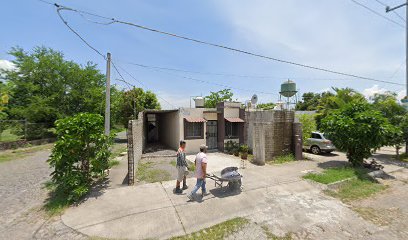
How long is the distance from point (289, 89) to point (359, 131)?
7.18 meters

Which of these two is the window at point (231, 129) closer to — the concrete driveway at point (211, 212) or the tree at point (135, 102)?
the concrete driveway at point (211, 212)

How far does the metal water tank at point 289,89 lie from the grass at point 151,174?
38.6ft

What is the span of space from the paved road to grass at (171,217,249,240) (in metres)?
2.36

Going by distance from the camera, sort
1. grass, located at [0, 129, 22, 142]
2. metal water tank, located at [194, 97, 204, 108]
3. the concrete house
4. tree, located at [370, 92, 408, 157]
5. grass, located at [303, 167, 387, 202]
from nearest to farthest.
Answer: grass, located at [303, 167, 387, 202] → tree, located at [370, 92, 408, 157] → the concrete house → grass, located at [0, 129, 22, 142] → metal water tank, located at [194, 97, 204, 108]

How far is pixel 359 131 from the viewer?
343 inches

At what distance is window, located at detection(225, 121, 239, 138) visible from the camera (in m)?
13.4

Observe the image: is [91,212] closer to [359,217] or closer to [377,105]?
[359,217]

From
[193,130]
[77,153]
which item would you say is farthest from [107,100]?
[193,130]

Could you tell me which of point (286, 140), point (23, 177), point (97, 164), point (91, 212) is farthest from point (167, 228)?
point (286, 140)

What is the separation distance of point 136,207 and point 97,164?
202 cm

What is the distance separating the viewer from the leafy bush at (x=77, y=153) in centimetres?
537

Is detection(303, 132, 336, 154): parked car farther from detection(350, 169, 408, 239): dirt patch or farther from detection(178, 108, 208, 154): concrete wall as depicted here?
detection(178, 108, 208, 154): concrete wall

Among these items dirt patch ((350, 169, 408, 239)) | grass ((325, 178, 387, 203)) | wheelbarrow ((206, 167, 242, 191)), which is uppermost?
wheelbarrow ((206, 167, 242, 191))

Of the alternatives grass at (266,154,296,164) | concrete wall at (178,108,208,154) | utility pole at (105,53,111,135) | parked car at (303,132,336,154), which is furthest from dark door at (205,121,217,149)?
utility pole at (105,53,111,135)
